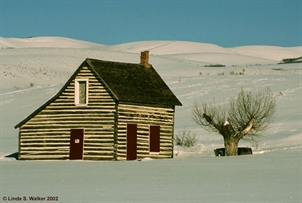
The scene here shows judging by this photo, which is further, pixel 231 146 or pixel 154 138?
pixel 154 138

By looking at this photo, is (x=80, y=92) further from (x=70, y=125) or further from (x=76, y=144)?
(x=76, y=144)

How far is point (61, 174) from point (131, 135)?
→ 1036 centimetres

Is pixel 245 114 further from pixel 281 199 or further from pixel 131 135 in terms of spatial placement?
pixel 281 199

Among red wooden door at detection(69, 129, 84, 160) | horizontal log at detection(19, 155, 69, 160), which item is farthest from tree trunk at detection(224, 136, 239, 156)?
horizontal log at detection(19, 155, 69, 160)

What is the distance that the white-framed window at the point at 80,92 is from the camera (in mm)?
38513

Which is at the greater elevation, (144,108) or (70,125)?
(144,108)

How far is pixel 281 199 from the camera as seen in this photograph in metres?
20.2

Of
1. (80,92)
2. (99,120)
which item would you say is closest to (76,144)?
(99,120)

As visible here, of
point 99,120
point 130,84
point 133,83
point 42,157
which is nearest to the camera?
point 99,120

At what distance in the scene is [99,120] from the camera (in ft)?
125

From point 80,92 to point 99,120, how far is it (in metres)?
1.71

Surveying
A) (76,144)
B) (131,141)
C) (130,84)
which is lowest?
(76,144)

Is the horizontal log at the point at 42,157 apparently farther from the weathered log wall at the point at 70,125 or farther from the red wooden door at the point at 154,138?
the red wooden door at the point at 154,138

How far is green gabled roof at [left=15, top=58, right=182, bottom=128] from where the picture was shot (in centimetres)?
3841
